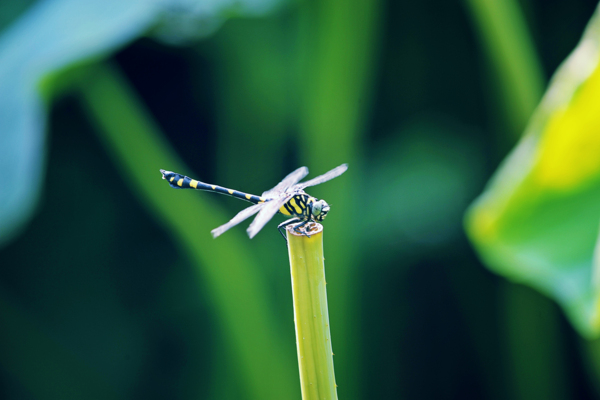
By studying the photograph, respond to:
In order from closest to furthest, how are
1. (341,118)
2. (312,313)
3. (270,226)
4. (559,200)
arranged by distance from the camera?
(312,313) < (559,200) < (341,118) < (270,226)

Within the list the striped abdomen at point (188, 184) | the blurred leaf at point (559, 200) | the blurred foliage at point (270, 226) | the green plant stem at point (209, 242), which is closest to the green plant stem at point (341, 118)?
the blurred foliage at point (270, 226)

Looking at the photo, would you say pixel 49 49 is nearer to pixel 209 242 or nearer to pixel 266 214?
pixel 209 242

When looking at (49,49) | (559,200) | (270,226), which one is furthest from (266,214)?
(270,226)

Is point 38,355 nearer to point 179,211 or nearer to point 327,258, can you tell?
point 179,211

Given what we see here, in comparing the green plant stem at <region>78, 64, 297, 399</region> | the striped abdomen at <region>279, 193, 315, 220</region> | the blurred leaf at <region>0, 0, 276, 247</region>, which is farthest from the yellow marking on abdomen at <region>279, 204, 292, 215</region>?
the green plant stem at <region>78, 64, 297, 399</region>

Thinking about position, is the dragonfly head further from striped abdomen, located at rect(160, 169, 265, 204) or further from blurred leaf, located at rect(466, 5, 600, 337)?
blurred leaf, located at rect(466, 5, 600, 337)

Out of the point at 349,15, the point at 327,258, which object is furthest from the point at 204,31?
the point at 327,258
